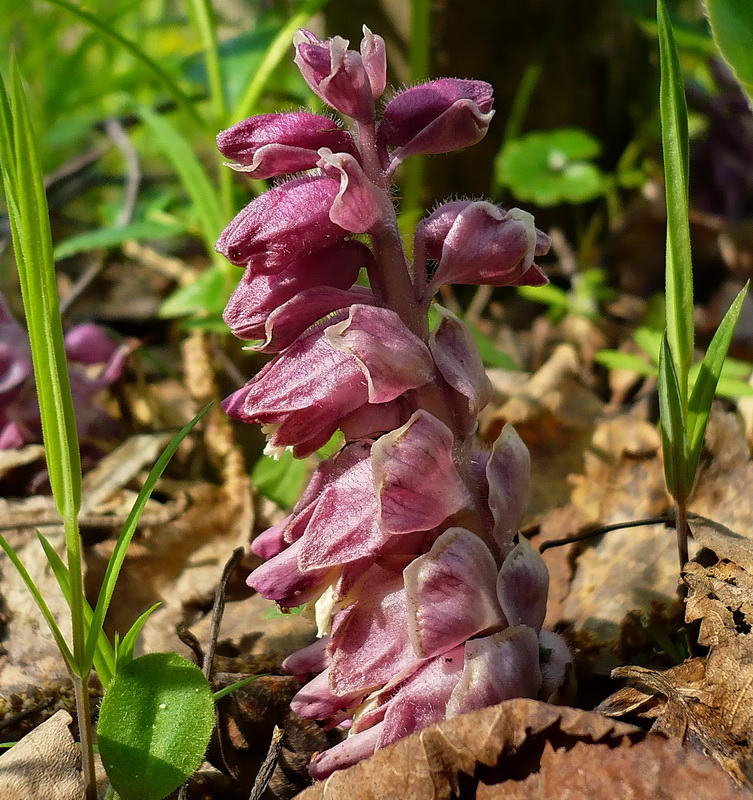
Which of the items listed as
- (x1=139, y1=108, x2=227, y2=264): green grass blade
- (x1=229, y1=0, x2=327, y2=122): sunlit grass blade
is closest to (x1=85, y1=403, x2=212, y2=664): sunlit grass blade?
(x1=139, y1=108, x2=227, y2=264): green grass blade

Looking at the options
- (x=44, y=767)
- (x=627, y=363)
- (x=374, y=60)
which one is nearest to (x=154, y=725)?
(x=44, y=767)

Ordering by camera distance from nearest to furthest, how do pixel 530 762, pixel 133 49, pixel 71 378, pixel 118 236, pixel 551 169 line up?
1. pixel 530 762
2. pixel 71 378
3. pixel 133 49
4. pixel 118 236
5. pixel 551 169

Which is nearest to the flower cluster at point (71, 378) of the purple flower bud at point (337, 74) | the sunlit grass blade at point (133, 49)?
the sunlit grass blade at point (133, 49)

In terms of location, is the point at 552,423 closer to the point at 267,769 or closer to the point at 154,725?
the point at 267,769

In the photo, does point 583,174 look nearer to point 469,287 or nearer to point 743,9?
point 469,287

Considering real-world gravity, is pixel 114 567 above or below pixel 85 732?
above

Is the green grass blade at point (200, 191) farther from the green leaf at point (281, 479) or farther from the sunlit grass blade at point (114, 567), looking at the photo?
the sunlit grass blade at point (114, 567)
